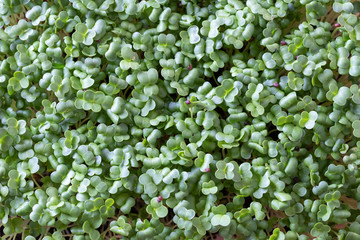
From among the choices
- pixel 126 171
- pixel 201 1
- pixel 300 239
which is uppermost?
pixel 201 1

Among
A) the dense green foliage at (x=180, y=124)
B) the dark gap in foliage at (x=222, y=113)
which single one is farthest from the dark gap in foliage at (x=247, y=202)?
the dark gap in foliage at (x=222, y=113)

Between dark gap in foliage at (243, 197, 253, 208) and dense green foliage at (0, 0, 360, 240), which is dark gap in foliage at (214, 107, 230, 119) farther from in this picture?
dark gap in foliage at (243, 197, 253, 208)

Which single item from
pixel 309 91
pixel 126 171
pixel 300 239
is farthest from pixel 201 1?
pixel 300 239

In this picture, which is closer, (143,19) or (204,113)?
(204,113)

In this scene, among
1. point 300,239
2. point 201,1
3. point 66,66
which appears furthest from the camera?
point 201,1

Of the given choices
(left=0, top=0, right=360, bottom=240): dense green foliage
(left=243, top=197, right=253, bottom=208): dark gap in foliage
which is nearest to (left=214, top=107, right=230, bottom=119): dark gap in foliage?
(left=0, top=0, right=360, bottom=240): dense green foliage

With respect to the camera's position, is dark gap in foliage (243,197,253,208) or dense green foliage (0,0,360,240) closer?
dense green foliage (0,0,360,240)

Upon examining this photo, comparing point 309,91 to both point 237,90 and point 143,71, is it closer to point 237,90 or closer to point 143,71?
point 237,90

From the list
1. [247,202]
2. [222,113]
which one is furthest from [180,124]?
[247,202]

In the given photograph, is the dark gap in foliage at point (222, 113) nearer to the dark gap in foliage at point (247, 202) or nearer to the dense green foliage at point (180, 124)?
the dense green foliage at point (180, 124)
